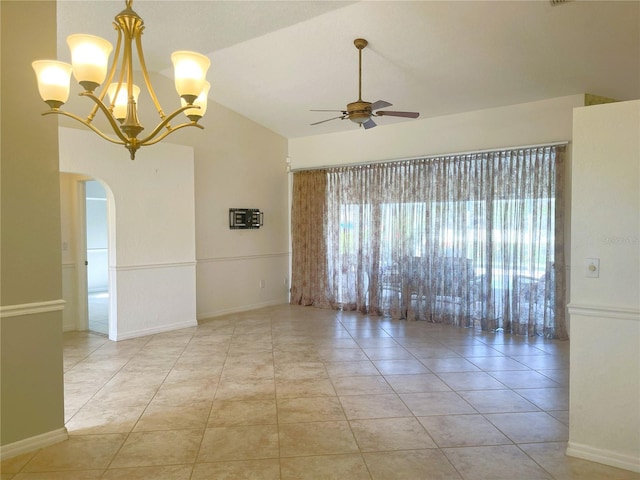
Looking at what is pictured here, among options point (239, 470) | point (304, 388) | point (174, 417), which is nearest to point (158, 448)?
point (174, 417)

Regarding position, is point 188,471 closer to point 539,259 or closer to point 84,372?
point 84,372

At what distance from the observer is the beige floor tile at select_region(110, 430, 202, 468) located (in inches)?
104

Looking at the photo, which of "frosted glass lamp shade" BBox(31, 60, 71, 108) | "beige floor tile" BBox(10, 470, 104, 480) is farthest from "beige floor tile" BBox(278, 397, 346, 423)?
"frosted glass lamp shade" BBox(31, 60, 71, 108)

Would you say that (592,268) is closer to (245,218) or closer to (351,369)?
(351,369)

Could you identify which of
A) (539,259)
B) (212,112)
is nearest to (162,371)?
(212,112)

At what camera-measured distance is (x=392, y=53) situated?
480 cm

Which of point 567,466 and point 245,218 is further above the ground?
point 245,218

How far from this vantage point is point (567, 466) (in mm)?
2551

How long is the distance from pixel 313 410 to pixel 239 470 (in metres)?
0.94

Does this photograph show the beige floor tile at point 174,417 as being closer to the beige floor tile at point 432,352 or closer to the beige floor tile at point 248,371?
the beige floor tile at point 248,371

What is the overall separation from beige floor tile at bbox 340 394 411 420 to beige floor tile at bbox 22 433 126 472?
1.65 metres

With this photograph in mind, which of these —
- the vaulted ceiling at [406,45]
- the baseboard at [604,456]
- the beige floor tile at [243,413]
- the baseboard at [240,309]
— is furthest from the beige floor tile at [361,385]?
the vaulted ceiling at [406,45]

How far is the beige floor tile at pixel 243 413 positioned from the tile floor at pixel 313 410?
0.6 inches

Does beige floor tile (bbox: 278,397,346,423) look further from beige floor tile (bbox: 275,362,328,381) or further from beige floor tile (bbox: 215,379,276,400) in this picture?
beige floor tile (bbox: 275,362,328,381)
